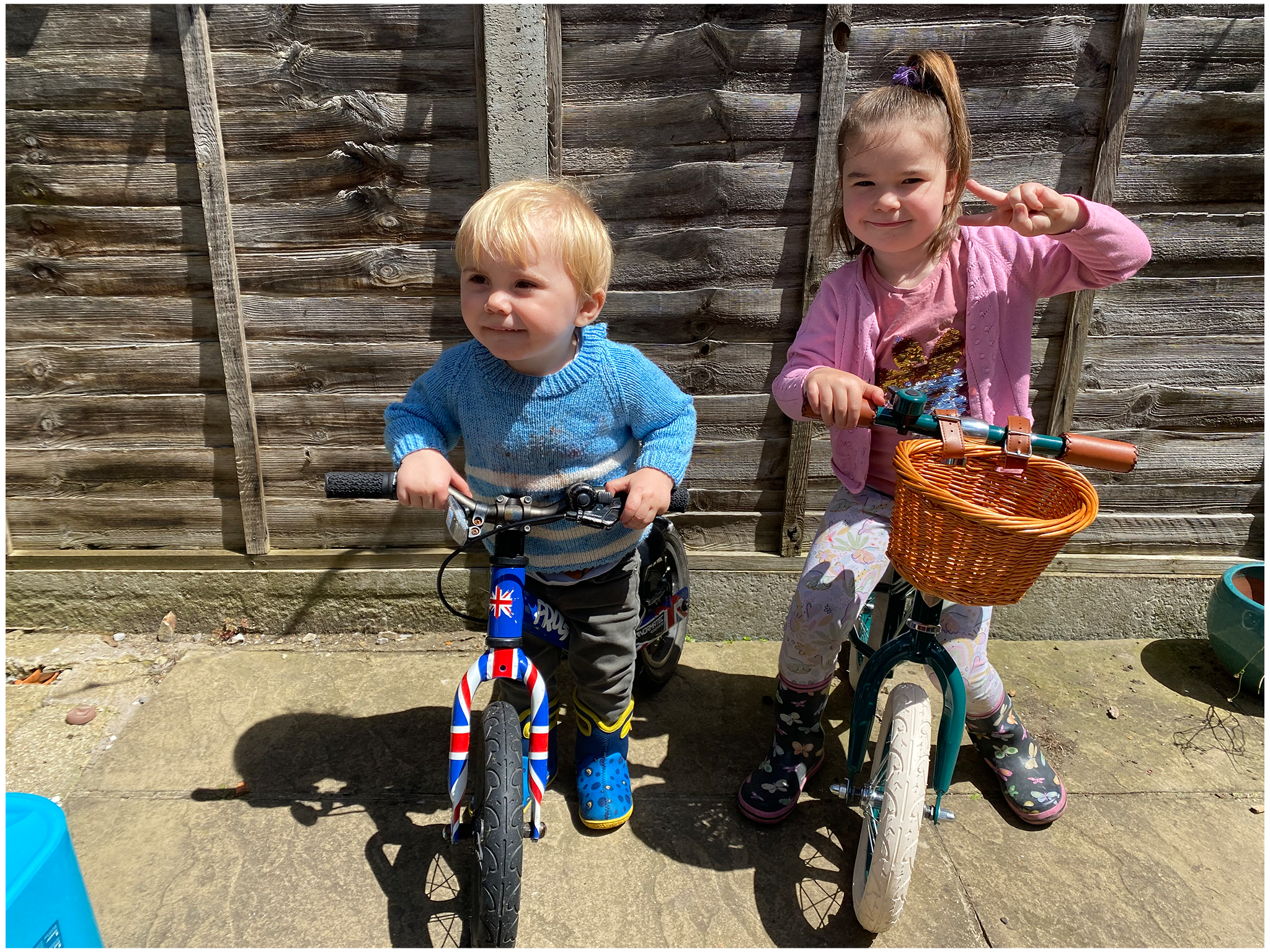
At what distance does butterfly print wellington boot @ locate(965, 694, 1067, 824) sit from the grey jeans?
1.19 m

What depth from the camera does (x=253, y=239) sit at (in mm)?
3188

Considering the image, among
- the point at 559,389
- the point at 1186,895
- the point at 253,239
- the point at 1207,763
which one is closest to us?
the point at 559,389

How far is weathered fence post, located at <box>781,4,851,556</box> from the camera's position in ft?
9.58

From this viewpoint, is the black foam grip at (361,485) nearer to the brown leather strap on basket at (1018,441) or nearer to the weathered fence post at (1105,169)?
the brown leather strap on basket at (1018,441)

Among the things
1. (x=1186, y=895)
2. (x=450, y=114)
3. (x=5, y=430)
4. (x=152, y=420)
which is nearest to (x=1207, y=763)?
(x=1186, y=895)

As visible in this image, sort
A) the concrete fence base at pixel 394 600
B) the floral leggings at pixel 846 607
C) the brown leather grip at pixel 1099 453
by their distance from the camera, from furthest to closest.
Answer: the concrete fence base at pixel 394 600
the floral leggings at pixel 846 607
the brown leather grip at pixel 1099 453

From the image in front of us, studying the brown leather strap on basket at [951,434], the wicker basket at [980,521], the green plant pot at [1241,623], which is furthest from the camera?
the green plant pot at [1241,623]

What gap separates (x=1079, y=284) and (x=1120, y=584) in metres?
1.92

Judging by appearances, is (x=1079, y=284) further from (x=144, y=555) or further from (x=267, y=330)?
(x=144, y=555)

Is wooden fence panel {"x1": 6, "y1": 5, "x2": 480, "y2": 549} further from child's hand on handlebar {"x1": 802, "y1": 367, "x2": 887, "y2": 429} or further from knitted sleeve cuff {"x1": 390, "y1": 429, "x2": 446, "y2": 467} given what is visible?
child's hand on handlebar {"x1": 802, "y1": 367, "x2": 887, "y2": 429}

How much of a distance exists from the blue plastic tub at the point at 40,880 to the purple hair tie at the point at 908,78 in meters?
2.69

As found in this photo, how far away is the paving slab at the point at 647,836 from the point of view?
2297 millimetres

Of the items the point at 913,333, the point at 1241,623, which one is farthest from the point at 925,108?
the point at 1241,623

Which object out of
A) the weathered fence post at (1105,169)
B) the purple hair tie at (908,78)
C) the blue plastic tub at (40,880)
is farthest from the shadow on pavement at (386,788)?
the weathered fence post at (1105,169)
